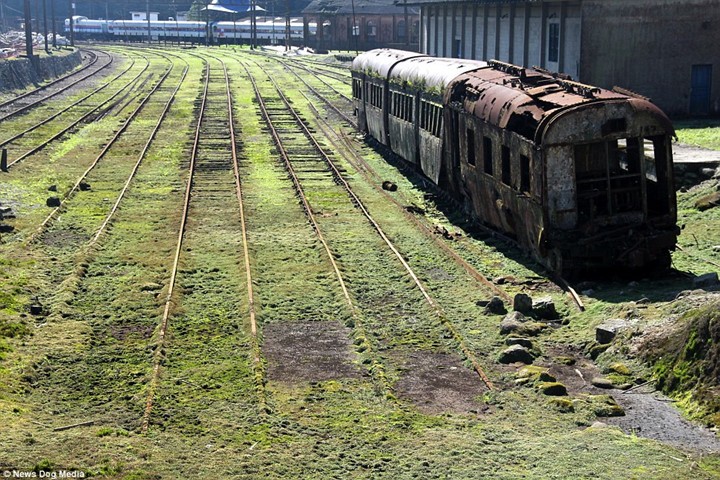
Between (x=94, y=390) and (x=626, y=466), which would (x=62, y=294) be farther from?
(x=626, y=466)

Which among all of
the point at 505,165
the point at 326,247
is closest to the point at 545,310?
the point at 505,165

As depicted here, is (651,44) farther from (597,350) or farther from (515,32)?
(597,350)

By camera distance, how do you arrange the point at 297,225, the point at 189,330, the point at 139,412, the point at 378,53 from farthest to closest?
the point at 378,53
the point at 297,225
the point at 189,330
the point at 139,412

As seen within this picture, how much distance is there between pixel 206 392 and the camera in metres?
11.7

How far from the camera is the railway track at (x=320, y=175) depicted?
14227mm

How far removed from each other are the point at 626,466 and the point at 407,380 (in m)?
3.32

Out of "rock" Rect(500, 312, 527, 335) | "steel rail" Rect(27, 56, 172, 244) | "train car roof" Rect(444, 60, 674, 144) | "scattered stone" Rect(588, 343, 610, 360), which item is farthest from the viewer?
"steel rail" Rect(27, 56, 172, 244)

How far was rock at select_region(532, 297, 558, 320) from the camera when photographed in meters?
14.6

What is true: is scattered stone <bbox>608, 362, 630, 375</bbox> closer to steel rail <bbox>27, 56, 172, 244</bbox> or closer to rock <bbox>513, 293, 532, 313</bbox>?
rock <bbox>513, 293, 532, 313</bbox>

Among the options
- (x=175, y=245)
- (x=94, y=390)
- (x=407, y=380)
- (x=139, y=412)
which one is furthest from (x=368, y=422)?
(x=175, y=245)

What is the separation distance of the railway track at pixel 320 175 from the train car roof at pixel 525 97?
2.96 m

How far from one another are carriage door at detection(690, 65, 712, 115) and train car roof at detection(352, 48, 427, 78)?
8778 millimetres

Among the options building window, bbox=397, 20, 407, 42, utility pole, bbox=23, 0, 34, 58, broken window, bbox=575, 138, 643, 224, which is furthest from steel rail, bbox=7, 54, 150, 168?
building window, bbox=397, 20, 407, 42

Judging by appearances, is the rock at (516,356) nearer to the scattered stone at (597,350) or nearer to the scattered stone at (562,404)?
the scattered stone at (597,350)
